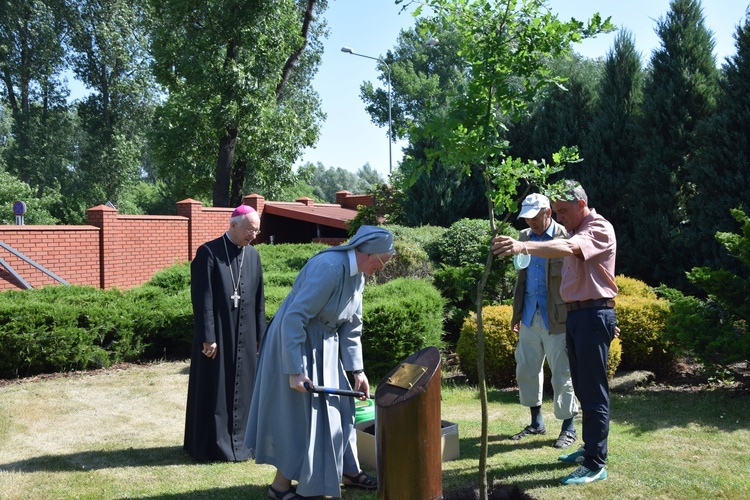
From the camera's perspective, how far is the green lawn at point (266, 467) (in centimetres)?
467

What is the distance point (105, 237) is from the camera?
16.3 m

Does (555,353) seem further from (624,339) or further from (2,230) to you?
(2,230)

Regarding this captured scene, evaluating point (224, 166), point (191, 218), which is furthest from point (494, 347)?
point (224, 166)

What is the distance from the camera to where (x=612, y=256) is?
15.5 ft

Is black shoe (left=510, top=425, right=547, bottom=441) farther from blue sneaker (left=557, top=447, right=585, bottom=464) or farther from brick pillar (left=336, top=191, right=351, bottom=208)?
brick pillar (left=336, top=191, right=351, bottom=208)

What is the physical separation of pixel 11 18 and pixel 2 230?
26.0 metres

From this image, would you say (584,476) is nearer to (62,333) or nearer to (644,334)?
(644,334)

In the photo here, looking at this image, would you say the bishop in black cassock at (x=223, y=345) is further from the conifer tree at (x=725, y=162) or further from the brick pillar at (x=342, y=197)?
the brick pillar at (x=342, y=197)

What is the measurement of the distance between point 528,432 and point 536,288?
130cm

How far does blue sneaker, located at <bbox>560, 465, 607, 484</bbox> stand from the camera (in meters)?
4.62

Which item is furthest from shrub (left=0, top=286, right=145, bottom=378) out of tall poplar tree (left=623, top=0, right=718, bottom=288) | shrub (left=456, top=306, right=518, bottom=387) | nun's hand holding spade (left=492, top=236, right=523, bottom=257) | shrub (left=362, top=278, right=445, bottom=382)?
→ tall poplar tree (left=623, top=0, right=718, bottom=288)

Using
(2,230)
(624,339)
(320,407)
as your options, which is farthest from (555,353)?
(2,230)

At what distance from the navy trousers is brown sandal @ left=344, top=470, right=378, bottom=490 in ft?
4.84

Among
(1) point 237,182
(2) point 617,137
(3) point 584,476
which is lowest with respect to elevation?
(3) point 584,476
